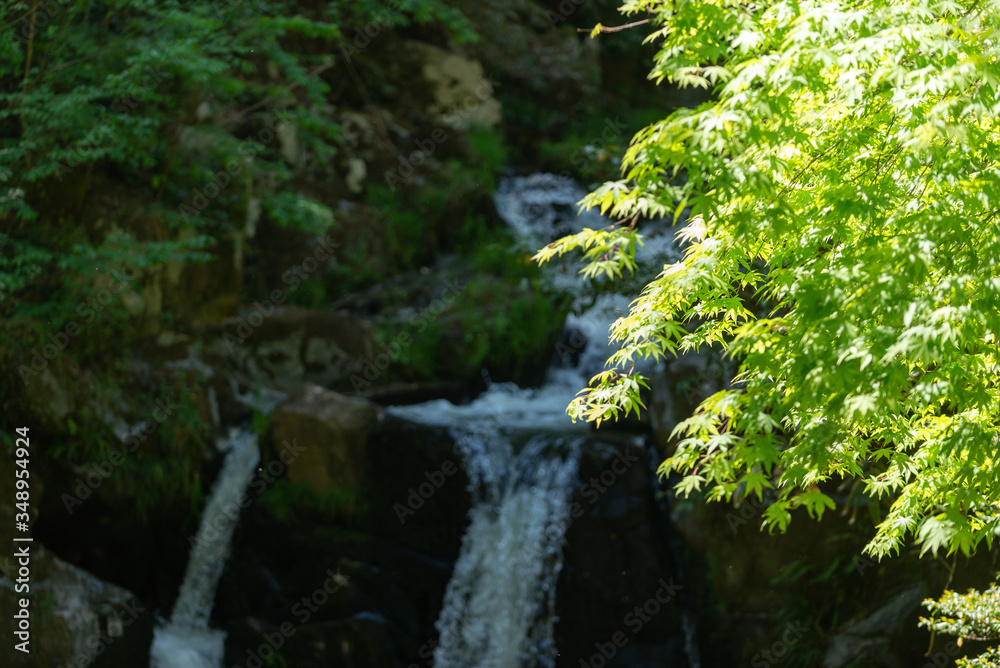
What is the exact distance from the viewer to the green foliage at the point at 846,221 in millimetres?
2617

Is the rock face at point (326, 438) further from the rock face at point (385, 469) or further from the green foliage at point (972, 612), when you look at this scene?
the green foliage at point (972, 612)

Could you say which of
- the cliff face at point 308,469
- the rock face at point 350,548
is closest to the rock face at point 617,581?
the cliff face at point 308,469

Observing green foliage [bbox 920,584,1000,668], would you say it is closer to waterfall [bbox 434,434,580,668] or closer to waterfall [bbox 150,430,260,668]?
waterfall [bbox 434,434,580,668]

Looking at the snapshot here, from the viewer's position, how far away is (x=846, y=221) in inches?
125

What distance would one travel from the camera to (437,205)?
12742 millimetres

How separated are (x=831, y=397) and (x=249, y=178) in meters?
8.73

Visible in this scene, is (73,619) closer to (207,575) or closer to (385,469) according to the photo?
(207,575)

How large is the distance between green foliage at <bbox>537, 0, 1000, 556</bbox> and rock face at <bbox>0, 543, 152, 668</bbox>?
522 cm

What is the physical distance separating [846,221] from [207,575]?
6.91 meters

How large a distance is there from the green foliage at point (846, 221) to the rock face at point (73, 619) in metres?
5.22

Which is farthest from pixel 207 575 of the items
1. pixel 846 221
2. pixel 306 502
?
pixel 846 221

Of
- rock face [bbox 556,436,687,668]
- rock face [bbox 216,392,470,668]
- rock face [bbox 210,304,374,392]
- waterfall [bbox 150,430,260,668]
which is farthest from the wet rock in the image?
rock face [bbox 210,304,374,392]

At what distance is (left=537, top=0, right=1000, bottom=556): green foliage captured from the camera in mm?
2617

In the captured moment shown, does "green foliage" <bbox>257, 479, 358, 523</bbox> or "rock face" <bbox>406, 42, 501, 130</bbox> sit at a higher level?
"rock face" <bbox>406, 42, 501, 130</bbox>
